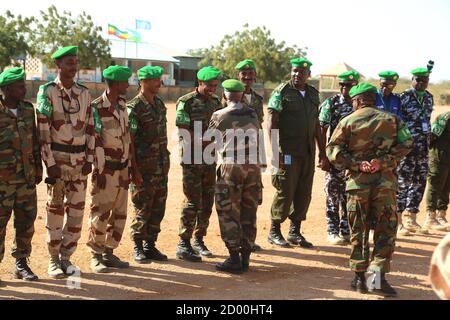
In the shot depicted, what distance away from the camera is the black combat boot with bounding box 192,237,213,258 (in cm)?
719

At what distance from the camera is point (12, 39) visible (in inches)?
1656

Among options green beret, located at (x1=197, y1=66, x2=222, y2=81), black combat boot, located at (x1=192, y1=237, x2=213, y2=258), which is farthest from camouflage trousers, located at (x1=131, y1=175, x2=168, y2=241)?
green beret, located at (x1=197, y1=66, x2=222, y2=81)

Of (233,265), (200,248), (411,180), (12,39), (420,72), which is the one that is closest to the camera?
(233,265)

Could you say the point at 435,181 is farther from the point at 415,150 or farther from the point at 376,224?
the point at 376,224

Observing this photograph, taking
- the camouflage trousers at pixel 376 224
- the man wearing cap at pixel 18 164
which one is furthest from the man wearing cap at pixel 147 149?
the camouflage trousers at pixel 376 224

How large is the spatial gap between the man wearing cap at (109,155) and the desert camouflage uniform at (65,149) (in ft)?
0.45

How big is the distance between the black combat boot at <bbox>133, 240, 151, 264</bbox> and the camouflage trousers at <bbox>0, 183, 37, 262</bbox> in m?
1.29

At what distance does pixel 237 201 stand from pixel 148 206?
1037mm

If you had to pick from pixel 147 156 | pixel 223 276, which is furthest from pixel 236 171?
pixel 223 276

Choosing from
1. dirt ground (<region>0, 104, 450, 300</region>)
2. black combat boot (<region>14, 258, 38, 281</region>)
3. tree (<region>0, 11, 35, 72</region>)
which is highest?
tree (<region>0, 11, 35, 72</region>)

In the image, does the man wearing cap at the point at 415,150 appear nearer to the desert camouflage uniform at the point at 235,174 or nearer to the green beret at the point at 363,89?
the green beret at the point at 363,89

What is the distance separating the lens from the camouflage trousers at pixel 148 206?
666cm

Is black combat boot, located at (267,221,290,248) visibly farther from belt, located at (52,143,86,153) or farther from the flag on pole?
the flag on pole

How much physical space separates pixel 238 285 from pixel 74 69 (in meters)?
2.75
